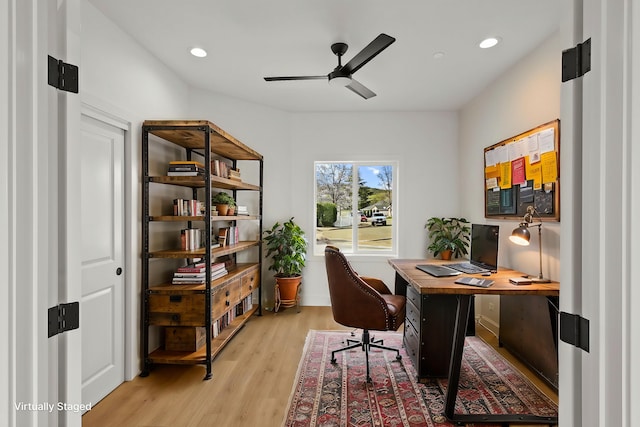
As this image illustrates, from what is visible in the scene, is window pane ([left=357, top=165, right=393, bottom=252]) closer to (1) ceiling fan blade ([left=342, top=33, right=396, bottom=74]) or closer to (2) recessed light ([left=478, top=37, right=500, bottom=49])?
(2) recessed light ([left=478, top=37, right=500, bottom=49])

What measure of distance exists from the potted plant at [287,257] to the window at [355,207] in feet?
1.51

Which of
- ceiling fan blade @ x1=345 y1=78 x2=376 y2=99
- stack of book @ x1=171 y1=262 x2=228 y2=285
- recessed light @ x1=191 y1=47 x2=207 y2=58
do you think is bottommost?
stack of book @ x1=171 y1=262 x2=228 y2=285

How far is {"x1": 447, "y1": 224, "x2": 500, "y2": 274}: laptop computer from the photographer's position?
104 inches

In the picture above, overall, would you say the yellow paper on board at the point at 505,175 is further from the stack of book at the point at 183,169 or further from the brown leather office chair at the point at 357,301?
the stack of book at the point at 183,169

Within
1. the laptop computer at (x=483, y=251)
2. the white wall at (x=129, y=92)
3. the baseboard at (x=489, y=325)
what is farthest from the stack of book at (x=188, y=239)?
the baseboard at (x=489, y=325)

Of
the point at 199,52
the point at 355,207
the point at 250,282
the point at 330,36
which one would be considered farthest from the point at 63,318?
the point at 355,207

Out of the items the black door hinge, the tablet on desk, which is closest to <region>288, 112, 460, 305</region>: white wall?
the tablet on desk

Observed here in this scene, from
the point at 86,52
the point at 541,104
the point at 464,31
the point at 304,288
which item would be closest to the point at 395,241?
the point at 304,288

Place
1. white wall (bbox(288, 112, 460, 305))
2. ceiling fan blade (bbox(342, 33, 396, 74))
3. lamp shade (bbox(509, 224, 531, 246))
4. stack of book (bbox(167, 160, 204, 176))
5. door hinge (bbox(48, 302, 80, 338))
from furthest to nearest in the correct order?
white wall (bbox(288, 112, 460, 305)) → stack of book (bbox(167, 160, 204, 176)) → lamp shade (bbox(509, 224, 531, 246)) → ceiling fan blade (bbox(342, 33, 396, 74)) → door hinge (bbox(48, 302, 80, 338))

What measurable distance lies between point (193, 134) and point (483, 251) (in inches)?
105

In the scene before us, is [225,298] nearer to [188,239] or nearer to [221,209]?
[188,239]

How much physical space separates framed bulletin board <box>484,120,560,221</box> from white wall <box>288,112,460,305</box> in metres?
0.87
